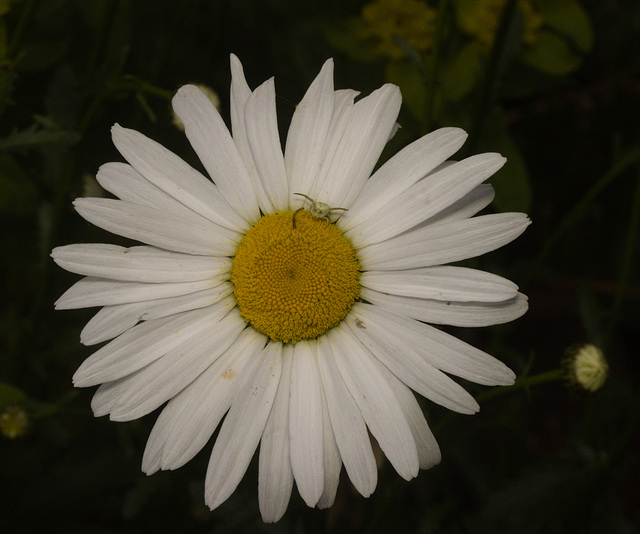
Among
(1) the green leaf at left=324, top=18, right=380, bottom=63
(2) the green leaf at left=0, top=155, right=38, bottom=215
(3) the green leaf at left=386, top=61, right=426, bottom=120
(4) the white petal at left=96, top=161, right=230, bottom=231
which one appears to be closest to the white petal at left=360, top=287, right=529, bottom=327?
(4) the white petal at left=96, top=161, right=230, bottom=231

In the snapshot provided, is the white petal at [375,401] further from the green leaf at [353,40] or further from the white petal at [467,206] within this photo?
the green leaf at [353,40]

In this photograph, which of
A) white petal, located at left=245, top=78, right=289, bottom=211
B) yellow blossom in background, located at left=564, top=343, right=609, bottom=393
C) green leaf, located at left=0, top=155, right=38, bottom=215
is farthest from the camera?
green leaf, located at left=0, top=155, right=38, bottom=215

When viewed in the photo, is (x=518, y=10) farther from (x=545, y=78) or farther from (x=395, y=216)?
(x=395, y=216)

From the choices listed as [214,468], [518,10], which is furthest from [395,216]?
[518,10]

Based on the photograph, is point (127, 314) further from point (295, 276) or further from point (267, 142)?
point (267, 142)

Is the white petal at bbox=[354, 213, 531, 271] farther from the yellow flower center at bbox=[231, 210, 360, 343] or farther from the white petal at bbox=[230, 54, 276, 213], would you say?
the white petal at bbox=[230, 54, 276, 213]

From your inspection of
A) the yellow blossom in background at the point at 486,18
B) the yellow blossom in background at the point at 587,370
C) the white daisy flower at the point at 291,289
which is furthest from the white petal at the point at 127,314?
the yellow blossom in background at the point at 486,18
